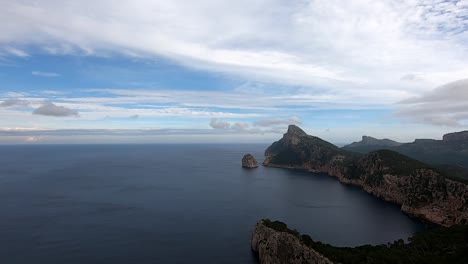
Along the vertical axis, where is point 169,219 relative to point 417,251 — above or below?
below

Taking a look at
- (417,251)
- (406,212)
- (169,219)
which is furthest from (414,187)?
(169,219)

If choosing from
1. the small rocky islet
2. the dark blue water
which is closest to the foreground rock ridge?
the small rocky islet

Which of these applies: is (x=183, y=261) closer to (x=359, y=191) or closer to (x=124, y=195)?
(x=124, y=195)

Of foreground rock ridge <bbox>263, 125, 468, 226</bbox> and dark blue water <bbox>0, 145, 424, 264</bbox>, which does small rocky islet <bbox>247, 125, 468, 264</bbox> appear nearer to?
foreground rock ridge <bbox>263, 125, 468, 226</bbox>

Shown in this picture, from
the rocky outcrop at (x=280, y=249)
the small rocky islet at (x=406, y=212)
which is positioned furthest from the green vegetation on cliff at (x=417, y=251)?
the rocky outcrop at (x=280, y=249)

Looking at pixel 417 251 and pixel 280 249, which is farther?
pixel 280 249

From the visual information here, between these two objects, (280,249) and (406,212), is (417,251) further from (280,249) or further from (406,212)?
(406,212)

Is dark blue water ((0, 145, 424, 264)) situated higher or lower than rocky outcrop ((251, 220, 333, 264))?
lower

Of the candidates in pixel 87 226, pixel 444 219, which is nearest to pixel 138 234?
pixel 87 226
